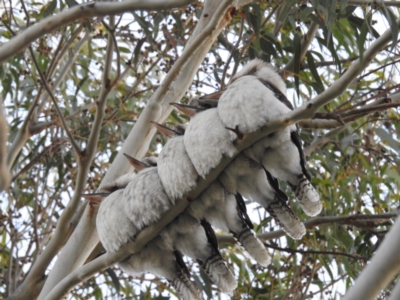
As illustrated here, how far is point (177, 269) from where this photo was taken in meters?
2.33

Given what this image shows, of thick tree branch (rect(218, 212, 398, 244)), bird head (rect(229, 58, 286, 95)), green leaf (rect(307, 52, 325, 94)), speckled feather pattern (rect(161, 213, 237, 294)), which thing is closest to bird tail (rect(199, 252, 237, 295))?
speckled feather pattern (rect(161, 213, 237, 294))

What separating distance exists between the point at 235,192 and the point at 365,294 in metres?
1.07

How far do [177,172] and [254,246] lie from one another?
0.34 metres

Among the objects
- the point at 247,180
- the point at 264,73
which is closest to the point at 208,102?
the point at 264,73

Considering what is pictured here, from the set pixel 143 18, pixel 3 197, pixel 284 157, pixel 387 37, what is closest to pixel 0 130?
pixel 284 157

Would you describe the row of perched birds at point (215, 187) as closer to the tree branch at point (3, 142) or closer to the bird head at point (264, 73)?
the bird head at point (264, 73)

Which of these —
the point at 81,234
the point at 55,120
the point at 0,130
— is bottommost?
the point at 0,130

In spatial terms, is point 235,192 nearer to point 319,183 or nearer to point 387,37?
point 387,37

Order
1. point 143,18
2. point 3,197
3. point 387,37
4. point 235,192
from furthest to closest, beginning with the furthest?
point 3,197
point 143,18
point 235,192
point 387,37

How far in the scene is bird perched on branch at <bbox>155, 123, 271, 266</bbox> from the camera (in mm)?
2082

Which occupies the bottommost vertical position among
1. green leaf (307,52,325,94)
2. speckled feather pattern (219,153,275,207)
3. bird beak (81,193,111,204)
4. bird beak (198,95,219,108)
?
speckled feather pattern (219,153,275,207)

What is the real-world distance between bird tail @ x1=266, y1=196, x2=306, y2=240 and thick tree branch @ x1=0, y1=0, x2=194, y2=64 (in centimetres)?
70

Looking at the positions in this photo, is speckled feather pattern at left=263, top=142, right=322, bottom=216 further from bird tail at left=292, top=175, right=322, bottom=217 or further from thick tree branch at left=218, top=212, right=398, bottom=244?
thick tree branch at left=218, top=212, right=398, bottom=244

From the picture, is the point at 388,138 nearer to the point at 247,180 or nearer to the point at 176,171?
the point at 247,180
